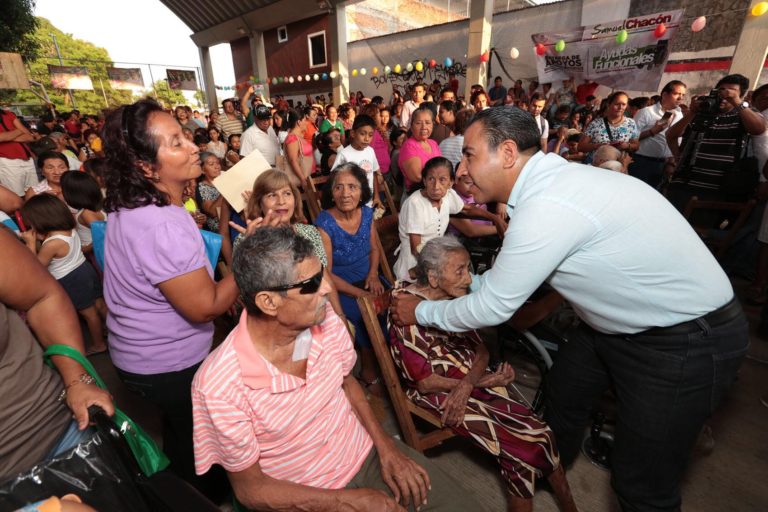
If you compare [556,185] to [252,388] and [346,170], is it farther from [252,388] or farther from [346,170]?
[346,170]

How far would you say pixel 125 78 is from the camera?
820 inches

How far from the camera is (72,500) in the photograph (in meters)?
0.81

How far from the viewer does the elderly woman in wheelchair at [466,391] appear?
1757 mm

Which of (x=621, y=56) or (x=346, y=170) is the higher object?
(x=621, y=56)

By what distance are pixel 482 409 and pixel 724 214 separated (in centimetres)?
423

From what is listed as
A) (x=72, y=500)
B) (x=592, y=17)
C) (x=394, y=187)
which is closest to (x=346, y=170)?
(x=72, y=500)

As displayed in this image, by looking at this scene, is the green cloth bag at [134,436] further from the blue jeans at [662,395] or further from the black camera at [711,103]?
the black camera at [711,103]

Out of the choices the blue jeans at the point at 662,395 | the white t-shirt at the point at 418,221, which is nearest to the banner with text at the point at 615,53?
the white t-shirt at the point at 418,221

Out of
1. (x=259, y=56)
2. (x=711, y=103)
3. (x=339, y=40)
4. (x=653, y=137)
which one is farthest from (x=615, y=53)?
(x=259, y=56)

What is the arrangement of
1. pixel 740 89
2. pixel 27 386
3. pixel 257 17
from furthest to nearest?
pixel 257 17, pixel 740 89, pixel 27 386

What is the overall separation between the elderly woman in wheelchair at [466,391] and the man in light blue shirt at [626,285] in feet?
1.12

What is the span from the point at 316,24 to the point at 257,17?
3766mm

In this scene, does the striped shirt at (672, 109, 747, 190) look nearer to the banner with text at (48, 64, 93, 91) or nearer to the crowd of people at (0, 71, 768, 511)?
the crowd of people at (0, 71, 768, 511)

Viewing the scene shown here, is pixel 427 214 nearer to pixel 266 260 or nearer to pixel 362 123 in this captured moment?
pixel 362 123
